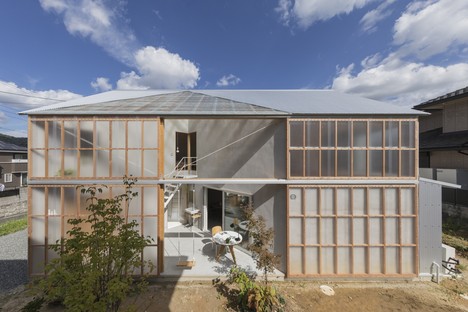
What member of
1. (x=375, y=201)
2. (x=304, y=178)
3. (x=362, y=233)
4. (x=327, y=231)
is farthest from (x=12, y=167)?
(x=375, y=201)

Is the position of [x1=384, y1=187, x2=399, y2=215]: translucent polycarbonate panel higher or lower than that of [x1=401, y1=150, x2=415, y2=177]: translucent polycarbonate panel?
lower

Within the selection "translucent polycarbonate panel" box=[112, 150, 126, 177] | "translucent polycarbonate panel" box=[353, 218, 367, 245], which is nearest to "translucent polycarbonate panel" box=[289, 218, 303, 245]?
"translucent polycarbonate panel" box=[353, 218, 367, 245]

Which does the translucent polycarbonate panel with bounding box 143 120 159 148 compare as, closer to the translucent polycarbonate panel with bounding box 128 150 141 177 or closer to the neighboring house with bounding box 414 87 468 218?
the translucent polycarbonate panel with bounding box 128 150 141 177

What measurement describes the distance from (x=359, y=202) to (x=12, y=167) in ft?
138

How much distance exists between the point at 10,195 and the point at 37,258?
95.8 ft

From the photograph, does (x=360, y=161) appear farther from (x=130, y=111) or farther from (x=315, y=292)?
(x=130, y=111)

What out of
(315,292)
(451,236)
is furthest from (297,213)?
(451,236)

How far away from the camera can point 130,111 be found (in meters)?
7.89

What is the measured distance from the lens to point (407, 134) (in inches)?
309

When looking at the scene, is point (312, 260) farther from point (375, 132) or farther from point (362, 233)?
point (375, 132)

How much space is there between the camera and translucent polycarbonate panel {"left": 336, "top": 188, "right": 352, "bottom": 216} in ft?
26.1

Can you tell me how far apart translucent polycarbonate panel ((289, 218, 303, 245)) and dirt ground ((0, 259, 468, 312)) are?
5.52ft

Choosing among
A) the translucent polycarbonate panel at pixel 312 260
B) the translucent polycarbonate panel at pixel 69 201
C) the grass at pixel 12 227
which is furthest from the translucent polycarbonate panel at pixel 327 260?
the grass at pixel 12 227

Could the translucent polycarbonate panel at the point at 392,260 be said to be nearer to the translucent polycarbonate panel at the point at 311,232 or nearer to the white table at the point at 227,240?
the translucent polycarbonate panel at the point at 311,232
